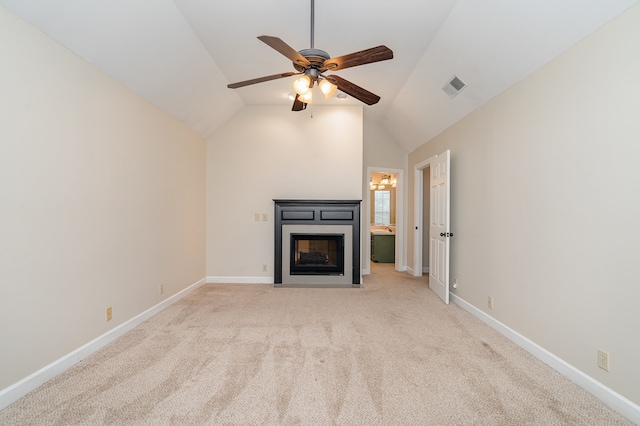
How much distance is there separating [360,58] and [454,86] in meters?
1.83

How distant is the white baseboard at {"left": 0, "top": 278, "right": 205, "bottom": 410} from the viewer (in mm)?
1848

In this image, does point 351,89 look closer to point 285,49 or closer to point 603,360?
point 285,49

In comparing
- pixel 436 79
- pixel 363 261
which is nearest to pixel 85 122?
pixel 436 79

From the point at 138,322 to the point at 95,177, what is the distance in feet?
5.11

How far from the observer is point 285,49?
80.6 inches

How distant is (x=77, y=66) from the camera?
237 cm

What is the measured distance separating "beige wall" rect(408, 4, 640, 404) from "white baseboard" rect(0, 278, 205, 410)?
366 cm

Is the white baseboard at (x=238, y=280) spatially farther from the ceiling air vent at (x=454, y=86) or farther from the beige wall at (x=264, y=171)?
the ceiling air vent at (x=454, y=86)

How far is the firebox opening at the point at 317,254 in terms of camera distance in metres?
4.96

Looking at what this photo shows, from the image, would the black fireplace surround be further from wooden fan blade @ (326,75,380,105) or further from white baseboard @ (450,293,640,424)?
wooden fan blade @ (326,75,380,105)

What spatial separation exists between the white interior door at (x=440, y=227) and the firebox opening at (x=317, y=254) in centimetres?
140

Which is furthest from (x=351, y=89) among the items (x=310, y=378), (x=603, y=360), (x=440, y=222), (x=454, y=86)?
(x=603, y=360)

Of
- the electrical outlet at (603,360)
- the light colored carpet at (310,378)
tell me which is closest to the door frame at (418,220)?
the light colored carpet at (310,378)

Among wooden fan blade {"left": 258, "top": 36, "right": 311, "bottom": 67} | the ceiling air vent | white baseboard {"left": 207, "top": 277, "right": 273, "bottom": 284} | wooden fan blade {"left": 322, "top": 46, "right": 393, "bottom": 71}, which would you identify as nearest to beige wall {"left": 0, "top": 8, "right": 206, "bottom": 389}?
white baseboard {"left": 207, "top": 277, "right": 273, "bottom": 284}
